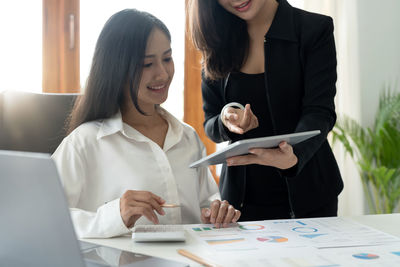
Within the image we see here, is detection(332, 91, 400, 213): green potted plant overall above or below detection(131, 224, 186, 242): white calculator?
below

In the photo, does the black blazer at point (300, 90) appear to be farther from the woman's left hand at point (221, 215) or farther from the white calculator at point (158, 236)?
the white calculator at point (158, 236)

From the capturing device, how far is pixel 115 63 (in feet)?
4.58

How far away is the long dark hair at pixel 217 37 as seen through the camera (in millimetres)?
1599

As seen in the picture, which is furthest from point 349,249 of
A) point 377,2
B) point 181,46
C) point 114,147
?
point 377,2

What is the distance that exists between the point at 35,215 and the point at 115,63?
844 millimetres

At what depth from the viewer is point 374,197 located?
3.32 meters

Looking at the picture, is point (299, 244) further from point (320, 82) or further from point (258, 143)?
point (320, 82)

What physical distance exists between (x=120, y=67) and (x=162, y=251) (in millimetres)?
665

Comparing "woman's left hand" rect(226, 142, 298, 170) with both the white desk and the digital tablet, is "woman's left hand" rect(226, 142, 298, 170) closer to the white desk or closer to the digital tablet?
the digital tablet

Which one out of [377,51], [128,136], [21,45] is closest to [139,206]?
[128,136]

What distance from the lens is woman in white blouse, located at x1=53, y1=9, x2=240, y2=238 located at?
1324 mm

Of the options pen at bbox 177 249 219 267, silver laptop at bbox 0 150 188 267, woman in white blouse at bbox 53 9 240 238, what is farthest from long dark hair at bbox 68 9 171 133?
silver laptop at bbox 0 150 188 267

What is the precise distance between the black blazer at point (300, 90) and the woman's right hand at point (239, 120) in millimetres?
88

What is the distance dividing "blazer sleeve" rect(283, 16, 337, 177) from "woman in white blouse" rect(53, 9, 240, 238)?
1.34 ft
